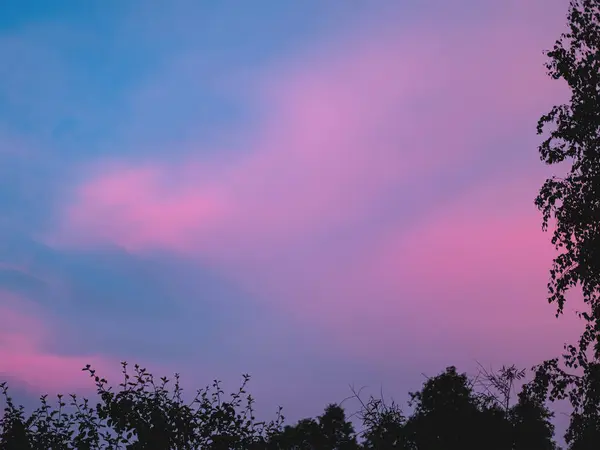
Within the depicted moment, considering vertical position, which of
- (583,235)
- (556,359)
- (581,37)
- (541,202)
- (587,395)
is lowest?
(587,395)

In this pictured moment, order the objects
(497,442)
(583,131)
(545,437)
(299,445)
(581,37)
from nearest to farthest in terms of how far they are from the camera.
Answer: (299,445)
(583,131)
(581,37)
(497,442)
(545,437)

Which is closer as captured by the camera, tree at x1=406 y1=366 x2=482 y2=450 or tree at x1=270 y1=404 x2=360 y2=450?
tree at x1=270 y1=404 x2=360 y2=450

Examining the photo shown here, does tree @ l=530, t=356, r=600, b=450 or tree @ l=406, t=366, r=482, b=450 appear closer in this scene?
tree @ l=530, t=356, r=600, b=450

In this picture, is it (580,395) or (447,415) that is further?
(447,415)

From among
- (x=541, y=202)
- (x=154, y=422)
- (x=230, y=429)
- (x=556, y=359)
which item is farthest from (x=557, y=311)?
(x=154, y=422)

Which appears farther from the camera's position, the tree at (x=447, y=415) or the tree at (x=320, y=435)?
the tree at (x=447, y=415)

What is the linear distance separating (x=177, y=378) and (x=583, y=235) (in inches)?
558

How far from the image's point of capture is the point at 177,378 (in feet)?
52.6

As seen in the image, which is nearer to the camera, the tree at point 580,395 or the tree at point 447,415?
the tree at point 580,395

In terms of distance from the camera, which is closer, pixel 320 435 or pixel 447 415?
pixel 320 435

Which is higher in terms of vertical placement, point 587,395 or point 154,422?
point 154,422

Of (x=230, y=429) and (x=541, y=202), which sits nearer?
(x=230, y=429)

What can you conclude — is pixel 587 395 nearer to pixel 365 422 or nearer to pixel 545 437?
pixel 365 422

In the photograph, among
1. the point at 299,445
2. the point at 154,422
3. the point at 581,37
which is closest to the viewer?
the point at 154,422
